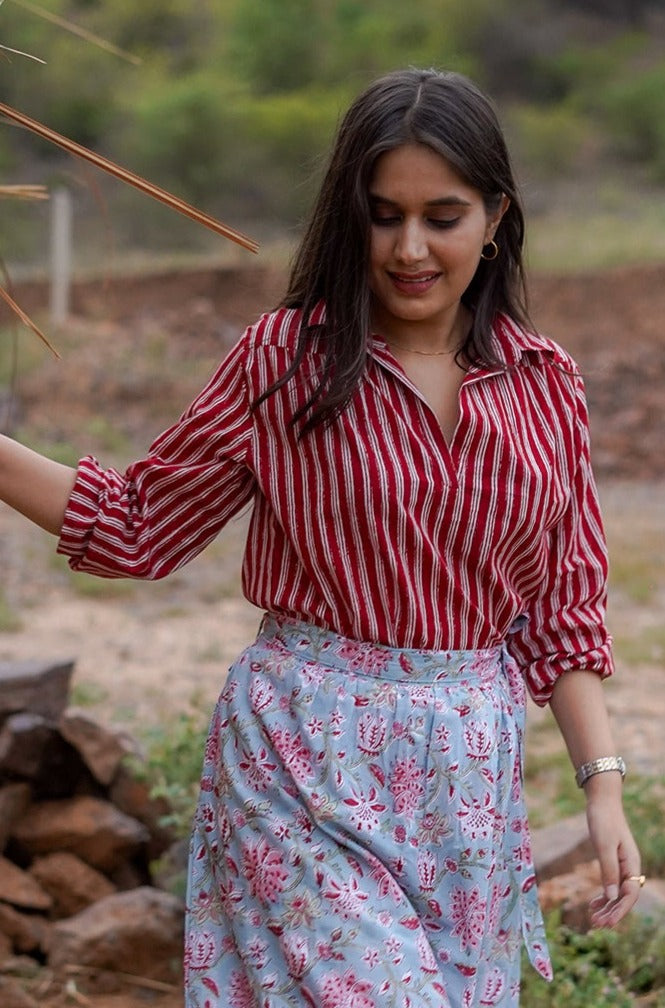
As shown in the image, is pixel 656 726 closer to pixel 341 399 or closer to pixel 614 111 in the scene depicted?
pixel 341 399

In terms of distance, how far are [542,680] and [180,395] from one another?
1035cm

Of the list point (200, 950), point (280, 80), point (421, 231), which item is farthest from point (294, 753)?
point (280, 80)

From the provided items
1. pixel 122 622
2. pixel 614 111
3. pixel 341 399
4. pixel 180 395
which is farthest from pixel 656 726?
pixel 614 111

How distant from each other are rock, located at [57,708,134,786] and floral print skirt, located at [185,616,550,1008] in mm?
1701

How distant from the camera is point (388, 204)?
1.74 metres

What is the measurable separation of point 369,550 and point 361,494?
64mm

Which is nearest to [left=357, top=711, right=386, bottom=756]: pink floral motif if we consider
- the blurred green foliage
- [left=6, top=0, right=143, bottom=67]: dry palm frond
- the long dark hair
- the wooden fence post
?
the long dark hair

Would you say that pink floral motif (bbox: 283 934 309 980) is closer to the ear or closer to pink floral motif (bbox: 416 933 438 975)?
pink floral motif (bbox: 416 933 438 975)

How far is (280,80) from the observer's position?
1110 inches

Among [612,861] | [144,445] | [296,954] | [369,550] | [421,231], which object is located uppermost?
[144,445]

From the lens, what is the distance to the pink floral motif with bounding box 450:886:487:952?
1.78 m

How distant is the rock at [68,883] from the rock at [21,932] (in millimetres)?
146

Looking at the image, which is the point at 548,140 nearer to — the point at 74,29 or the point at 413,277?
the point at 74,29

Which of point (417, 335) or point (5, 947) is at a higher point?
point (417, 335)
